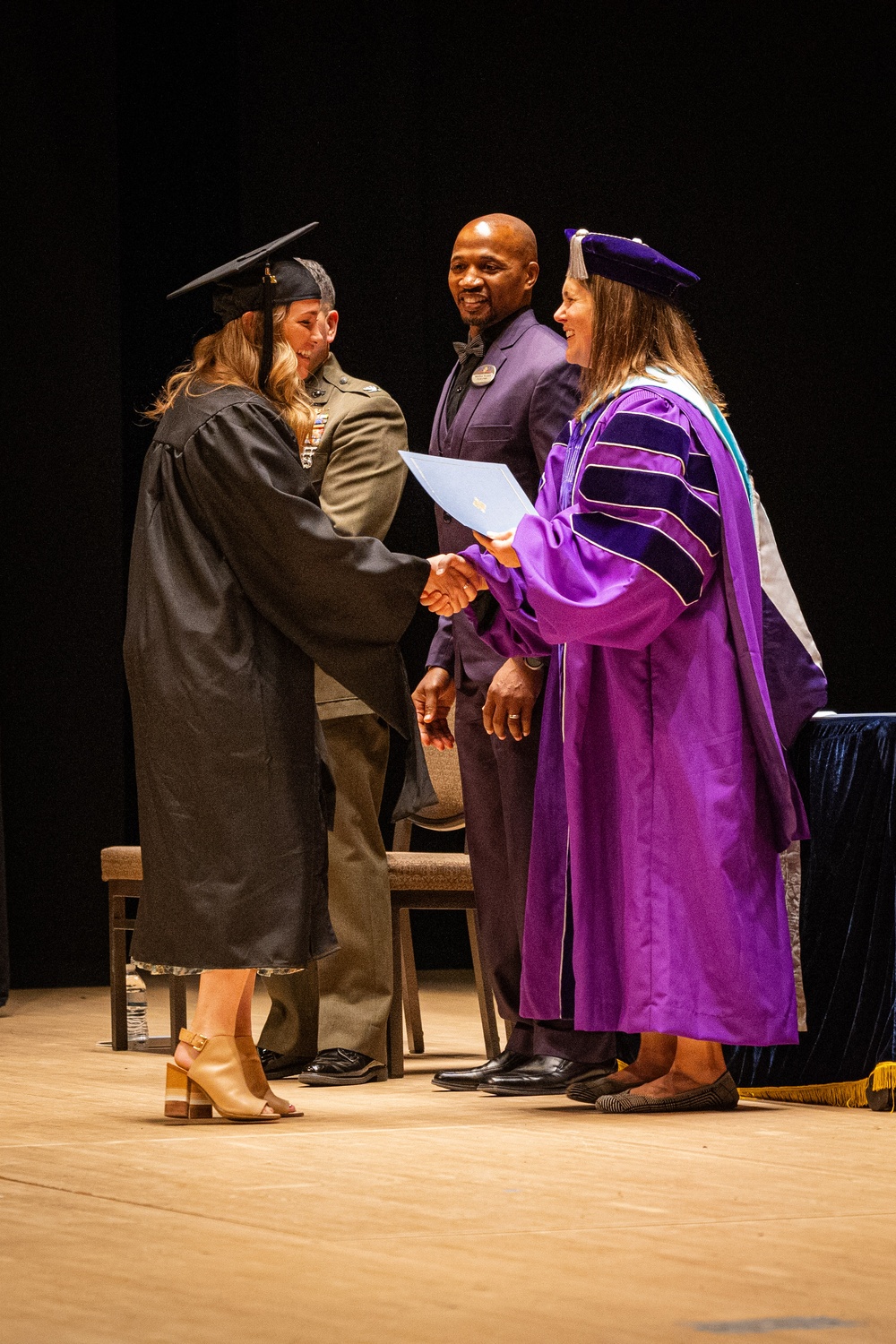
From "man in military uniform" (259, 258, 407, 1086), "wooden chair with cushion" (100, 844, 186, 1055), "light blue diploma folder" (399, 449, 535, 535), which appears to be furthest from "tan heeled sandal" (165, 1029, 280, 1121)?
"wooden chair with cushion" (100, 844, 186, 1055)

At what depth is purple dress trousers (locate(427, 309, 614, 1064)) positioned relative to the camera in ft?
12.1

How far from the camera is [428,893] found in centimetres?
421

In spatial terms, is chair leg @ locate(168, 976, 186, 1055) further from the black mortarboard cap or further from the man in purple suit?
the black mortarboard cap

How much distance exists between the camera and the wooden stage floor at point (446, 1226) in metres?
1.75

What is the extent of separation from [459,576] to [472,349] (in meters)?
0.71

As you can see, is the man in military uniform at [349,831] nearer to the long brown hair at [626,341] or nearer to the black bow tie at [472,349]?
the black bow tie at [472,349]

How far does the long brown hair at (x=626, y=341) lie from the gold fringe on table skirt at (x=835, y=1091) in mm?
1186

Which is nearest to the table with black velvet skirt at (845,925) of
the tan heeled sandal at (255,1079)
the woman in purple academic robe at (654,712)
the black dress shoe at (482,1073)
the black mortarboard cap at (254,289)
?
the woman in purple academic robe at (654,712)

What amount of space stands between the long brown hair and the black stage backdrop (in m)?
3.33

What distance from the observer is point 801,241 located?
6852mm

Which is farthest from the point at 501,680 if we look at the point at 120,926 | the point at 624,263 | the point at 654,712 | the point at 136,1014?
the point at 136,1014

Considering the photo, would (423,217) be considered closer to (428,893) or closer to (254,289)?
(428,893)

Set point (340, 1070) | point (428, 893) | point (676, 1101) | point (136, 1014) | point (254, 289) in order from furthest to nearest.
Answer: point (136, 1014)
point (428, 893)
point (340, 1070)
point (254, 289)
point (676, 1101)

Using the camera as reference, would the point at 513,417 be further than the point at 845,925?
Yes
